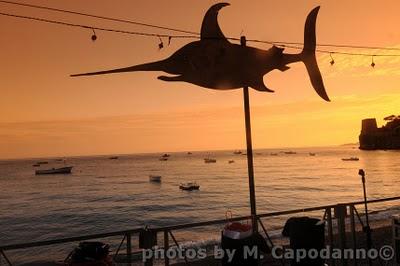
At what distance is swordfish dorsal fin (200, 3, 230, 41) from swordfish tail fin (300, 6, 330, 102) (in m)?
2.39

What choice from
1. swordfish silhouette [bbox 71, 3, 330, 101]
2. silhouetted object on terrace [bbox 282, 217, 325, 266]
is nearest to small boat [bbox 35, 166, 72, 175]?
swordfish silhouette [bbox 71, 3, 330, 101]

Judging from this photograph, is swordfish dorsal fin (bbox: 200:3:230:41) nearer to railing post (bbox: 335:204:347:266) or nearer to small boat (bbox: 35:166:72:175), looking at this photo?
railing post (bbox: 335:204:347:266)

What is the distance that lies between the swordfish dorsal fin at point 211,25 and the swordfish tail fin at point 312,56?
94.0 inches

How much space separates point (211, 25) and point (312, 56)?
281 cm

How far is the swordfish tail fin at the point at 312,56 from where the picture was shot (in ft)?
31.3

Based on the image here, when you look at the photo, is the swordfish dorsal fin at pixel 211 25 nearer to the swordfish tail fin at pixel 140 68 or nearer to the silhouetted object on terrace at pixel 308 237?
the swordfish tail fin at pixel 140 68

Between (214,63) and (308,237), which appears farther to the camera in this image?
(214,63)

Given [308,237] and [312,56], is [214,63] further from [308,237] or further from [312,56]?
[308,237]

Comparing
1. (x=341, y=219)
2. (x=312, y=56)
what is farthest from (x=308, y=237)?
(x=312, y=56)

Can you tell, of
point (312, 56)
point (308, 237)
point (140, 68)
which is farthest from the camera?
point (312, 56)

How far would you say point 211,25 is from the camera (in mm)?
8422

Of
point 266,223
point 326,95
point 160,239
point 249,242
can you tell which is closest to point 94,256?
point 249,242

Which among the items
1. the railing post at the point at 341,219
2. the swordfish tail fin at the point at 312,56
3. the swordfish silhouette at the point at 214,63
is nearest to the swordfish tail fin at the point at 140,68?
the swordfish silhouette at the point at 214,63

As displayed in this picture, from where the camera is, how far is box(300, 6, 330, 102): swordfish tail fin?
375 inches
